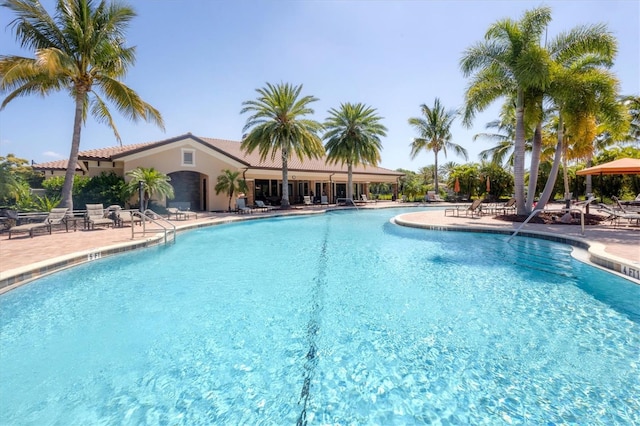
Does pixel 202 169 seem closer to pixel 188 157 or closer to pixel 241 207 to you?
pixel 188 157

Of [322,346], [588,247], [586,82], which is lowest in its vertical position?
[322,346]

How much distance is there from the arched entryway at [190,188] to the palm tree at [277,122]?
14.5 feet

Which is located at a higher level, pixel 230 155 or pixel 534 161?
pixel 230 155

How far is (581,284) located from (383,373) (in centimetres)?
553

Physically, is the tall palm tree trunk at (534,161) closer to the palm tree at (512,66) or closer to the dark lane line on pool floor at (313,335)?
the palm tree at (512,66)

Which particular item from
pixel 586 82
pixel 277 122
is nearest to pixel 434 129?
pixel 277 122

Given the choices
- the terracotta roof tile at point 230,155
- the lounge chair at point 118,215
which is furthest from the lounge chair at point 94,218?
the terracotta roof tile at point 230,155

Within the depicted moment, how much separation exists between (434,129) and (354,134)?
38.1 feet

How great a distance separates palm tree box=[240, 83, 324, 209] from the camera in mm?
23156

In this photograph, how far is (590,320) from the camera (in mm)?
4887

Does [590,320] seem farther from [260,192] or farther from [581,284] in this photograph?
[260,192]

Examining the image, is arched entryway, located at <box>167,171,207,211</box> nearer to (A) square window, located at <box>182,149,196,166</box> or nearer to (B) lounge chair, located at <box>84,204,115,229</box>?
(A) square window, located at <box>182,149,196,166</box>

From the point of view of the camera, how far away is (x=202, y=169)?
73.7 ft

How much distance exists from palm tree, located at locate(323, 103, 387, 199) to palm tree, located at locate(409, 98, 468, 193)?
309 inches
